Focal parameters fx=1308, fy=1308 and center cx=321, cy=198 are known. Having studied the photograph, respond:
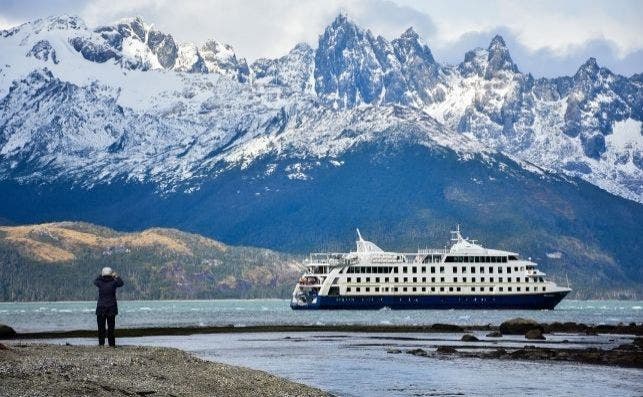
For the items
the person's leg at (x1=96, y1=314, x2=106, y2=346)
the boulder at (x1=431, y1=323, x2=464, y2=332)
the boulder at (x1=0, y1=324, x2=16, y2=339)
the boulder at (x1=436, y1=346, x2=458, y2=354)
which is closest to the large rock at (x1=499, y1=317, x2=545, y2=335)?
the boulder at (x1=431, y1=323, x2=464, y2=332)

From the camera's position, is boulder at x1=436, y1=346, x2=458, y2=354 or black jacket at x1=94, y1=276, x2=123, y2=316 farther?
boulder at x1=436, y1=346, x2=458, y2=354

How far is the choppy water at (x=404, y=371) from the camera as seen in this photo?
222 feet

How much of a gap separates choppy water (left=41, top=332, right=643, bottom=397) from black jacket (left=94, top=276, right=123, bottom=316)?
511 inches

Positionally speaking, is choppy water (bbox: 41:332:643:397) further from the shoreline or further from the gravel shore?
the shoreline

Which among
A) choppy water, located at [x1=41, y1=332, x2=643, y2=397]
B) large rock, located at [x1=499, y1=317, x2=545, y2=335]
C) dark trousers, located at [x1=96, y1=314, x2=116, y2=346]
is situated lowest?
choppy water, located at [x1=41, y1=332, x2=643, y2=397]

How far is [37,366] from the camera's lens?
5025 centimetres

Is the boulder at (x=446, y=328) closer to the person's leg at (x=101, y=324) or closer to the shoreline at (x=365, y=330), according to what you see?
the shoreline at (x=365, y=330)

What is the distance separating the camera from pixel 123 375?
2076 inches

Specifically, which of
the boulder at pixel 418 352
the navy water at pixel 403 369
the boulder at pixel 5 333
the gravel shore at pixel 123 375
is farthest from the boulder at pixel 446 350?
the boulder at pixel 5 333

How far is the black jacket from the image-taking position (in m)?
58.7

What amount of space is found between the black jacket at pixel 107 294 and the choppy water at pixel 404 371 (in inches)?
511

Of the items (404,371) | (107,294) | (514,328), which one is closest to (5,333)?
(404,371)

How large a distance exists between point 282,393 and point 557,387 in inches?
700

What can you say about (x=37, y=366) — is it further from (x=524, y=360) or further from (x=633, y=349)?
(x=633, y=349)
